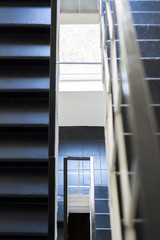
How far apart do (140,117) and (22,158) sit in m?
1.31

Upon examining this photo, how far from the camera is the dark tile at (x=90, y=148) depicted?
18.7 ft

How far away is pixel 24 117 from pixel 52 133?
0.21 meters

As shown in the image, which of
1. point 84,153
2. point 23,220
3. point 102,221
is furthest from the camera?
point 84,153

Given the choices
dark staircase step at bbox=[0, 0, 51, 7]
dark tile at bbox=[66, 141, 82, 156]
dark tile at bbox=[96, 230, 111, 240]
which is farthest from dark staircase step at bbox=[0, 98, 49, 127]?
dark tile at bbox=[66, 141, 82, 156]

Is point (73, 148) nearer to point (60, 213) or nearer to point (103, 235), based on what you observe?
point (60, 213)

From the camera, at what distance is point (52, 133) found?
1.82 meters

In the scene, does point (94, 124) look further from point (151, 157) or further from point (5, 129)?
point (151, 157)

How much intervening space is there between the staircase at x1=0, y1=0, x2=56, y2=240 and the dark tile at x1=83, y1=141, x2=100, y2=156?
150 inches

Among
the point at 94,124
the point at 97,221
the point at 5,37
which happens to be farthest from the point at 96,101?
the point at 5,37

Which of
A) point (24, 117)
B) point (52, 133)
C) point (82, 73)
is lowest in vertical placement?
point (52, 133)

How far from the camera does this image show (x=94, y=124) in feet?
20.1

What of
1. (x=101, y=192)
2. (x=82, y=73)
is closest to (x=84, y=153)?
(x=101, y=192)

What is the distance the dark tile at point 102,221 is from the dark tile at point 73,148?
1.77 metres

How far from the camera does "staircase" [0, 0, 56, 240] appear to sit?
1.71m
